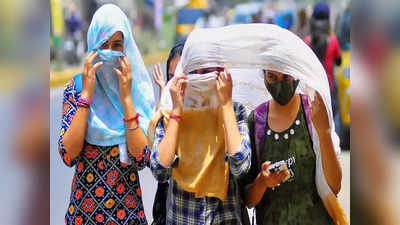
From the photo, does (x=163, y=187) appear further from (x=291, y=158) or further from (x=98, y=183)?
(x=291, y=158)

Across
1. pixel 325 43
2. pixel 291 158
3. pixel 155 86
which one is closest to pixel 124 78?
pixel 155 86

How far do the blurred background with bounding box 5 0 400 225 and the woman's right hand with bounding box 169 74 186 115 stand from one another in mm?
485

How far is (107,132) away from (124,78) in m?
0.25

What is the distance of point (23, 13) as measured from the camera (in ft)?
8.58

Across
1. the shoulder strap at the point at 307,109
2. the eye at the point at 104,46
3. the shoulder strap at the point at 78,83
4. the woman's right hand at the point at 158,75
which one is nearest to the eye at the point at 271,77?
the shoulder strap at the point at 307,109

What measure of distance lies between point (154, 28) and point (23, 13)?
2.14 feet

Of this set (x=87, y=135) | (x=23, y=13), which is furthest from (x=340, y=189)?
(x=23, y=13)

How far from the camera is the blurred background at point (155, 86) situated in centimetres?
232

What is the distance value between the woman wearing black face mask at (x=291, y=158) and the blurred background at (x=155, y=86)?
0.24m

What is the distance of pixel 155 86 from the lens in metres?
2.69

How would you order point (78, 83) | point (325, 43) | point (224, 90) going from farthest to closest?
1. point (325, 43)
2. point (78, 83)
3. point (224, 90)

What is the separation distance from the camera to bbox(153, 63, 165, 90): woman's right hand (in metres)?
2.64

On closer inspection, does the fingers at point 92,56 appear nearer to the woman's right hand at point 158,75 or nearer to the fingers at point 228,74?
the woman's right hand at point 158,75

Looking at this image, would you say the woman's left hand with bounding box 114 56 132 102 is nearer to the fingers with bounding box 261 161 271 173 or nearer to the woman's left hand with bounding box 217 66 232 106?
the woman's left hand with bounding box 217 66 232 106
